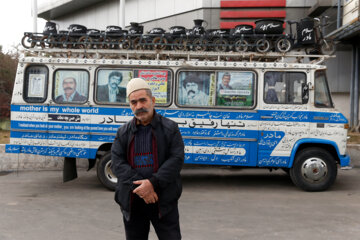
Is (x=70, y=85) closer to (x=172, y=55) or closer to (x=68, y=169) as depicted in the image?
(x=68, y=169)

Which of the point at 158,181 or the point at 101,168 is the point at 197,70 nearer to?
the point at 101,168

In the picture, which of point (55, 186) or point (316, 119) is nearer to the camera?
point (316, 119)

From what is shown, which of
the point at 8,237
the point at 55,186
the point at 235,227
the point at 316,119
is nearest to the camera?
the point at 8,237

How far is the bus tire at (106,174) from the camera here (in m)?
7.63

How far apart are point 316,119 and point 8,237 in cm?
556

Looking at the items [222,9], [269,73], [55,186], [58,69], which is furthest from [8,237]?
[222,9]

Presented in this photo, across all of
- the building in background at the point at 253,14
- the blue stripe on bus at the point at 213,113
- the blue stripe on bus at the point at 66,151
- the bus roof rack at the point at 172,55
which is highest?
the building in background at the point at 253,14

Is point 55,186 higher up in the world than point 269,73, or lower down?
lower down

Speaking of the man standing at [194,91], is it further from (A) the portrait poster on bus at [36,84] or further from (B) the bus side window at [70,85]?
(A) the portrait poster on bus at [36,84]

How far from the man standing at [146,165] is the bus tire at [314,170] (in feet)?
16.9

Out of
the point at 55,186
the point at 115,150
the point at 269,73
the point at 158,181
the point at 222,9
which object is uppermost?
the point at 222,9

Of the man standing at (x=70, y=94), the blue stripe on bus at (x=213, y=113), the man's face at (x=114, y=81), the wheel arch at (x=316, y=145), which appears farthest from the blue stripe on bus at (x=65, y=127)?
the wheel arch at (x=316, y=145)

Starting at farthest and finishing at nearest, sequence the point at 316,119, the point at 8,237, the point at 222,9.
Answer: the point at 222,9 → the point at 316,119 → the point at 8,237

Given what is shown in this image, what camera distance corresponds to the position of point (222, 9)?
Result: 16.9 meters
